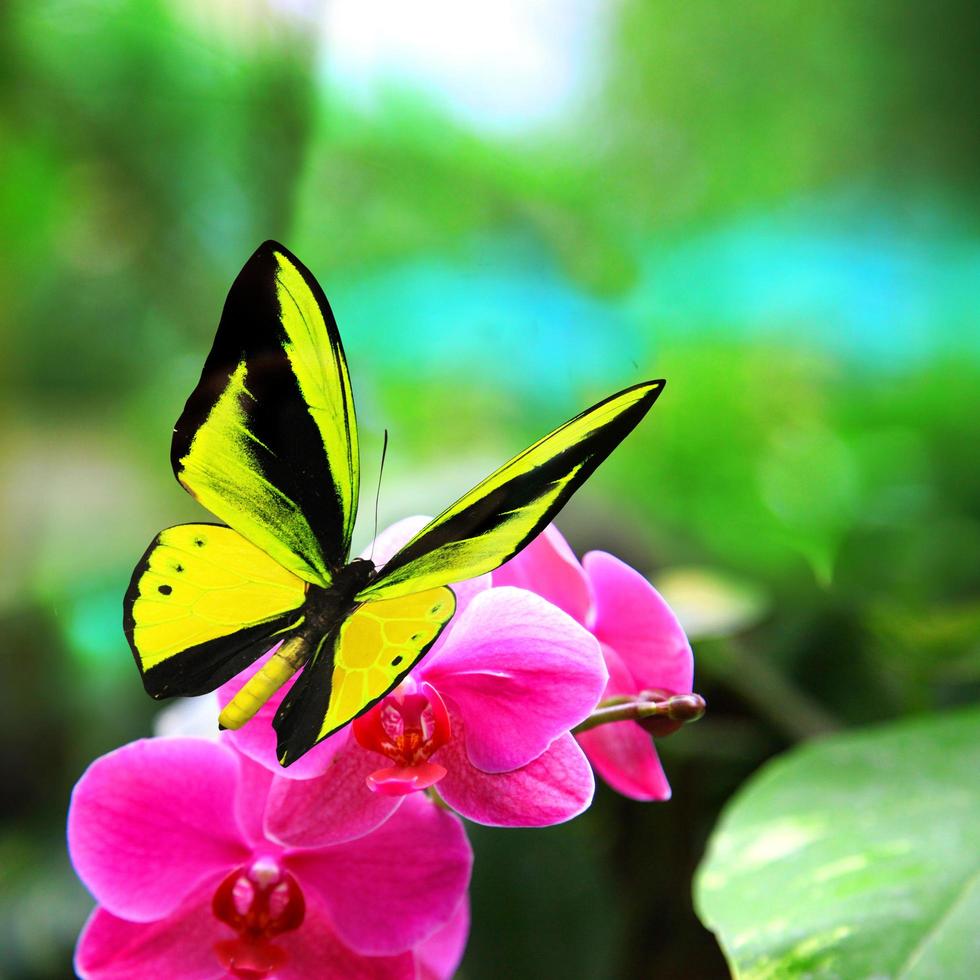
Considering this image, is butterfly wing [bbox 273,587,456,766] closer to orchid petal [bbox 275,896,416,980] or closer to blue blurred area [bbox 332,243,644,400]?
orchid petal [bbox 275,896,416,980]

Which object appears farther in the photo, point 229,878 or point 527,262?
point 527,262

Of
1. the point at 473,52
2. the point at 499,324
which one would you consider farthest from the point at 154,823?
the point at 473,52

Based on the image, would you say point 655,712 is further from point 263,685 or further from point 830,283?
point 830,283

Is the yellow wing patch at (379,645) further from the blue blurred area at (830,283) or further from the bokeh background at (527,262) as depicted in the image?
the blue blurred area at (830,283)

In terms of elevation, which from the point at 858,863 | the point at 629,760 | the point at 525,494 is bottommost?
the point at 858,863

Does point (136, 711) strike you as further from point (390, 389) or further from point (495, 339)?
point (495, 339)
